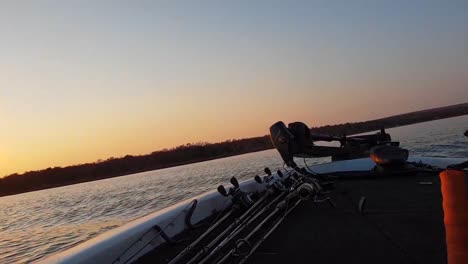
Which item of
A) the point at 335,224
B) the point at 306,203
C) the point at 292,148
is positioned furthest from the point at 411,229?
the point at 292,148

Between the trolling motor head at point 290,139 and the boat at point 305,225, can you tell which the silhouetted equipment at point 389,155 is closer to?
the boat at point 305,225

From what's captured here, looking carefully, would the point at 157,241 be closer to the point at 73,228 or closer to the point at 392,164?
the point at 392,164

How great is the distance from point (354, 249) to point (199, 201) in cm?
285

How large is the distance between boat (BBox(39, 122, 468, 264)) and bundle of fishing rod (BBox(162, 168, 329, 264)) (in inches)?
0.6

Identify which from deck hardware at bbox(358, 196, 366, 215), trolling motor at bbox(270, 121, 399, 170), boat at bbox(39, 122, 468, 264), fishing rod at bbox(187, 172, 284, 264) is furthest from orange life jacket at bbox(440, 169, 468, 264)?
trolling motor at bbox(270, 121, 399, 170)

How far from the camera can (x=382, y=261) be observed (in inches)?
163

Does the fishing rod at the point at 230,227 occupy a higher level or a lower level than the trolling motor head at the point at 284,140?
lower

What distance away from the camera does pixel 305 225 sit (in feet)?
19.0

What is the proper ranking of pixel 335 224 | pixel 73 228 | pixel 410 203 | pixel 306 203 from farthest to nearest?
pixel 73 228
pixel 306 203
pixel 410 203
pixel 335 224

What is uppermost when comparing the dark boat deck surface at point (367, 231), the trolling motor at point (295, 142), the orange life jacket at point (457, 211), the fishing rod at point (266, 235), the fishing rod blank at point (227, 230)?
the trolling motor at point (295, 142)

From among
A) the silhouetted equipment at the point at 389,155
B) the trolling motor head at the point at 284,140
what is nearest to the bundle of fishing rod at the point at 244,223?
the trolling motor head at the point at 284,140

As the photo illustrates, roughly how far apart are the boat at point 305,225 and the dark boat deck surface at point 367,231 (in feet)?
0.03

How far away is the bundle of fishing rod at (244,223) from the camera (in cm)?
452

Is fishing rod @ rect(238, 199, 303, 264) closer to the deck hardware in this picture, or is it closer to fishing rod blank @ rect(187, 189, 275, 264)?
fishing rod blank @ rect(187, 189, 275, 264)
